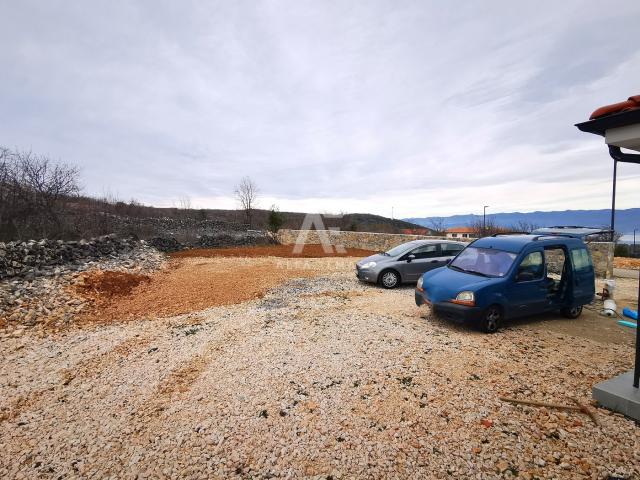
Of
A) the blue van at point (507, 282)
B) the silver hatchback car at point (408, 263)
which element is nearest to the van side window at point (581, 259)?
the blue van at point (507, 282)

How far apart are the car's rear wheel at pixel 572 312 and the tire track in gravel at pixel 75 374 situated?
7.90m

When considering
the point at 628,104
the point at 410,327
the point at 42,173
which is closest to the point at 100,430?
the point at 410,327

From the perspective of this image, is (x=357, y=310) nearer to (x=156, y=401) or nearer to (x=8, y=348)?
(x=156, y=401)

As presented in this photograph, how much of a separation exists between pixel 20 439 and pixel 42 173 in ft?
53.2

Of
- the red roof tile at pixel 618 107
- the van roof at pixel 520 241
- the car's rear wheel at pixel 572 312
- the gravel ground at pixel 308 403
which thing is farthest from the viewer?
the car's rear wheel at pixel 572 312

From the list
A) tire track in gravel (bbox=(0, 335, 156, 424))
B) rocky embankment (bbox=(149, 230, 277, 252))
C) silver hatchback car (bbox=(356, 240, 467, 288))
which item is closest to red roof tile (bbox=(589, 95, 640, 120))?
silver hatchback car (bbox=(356, 240, 467, 288))

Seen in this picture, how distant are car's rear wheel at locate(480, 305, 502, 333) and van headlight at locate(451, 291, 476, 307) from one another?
0.98 feet

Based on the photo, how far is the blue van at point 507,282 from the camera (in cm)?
487

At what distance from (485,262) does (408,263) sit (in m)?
3.14

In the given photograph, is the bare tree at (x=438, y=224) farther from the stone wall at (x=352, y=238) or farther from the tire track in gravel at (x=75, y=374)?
the tire track in gravel at (x=75, y=374)

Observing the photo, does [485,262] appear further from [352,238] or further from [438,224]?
[438,224]

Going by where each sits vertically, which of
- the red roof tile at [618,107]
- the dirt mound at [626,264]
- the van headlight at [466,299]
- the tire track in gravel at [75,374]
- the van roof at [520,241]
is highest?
the red roof tile at [618,107]

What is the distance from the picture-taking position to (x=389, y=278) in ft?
28.0

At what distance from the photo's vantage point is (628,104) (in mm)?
2613
